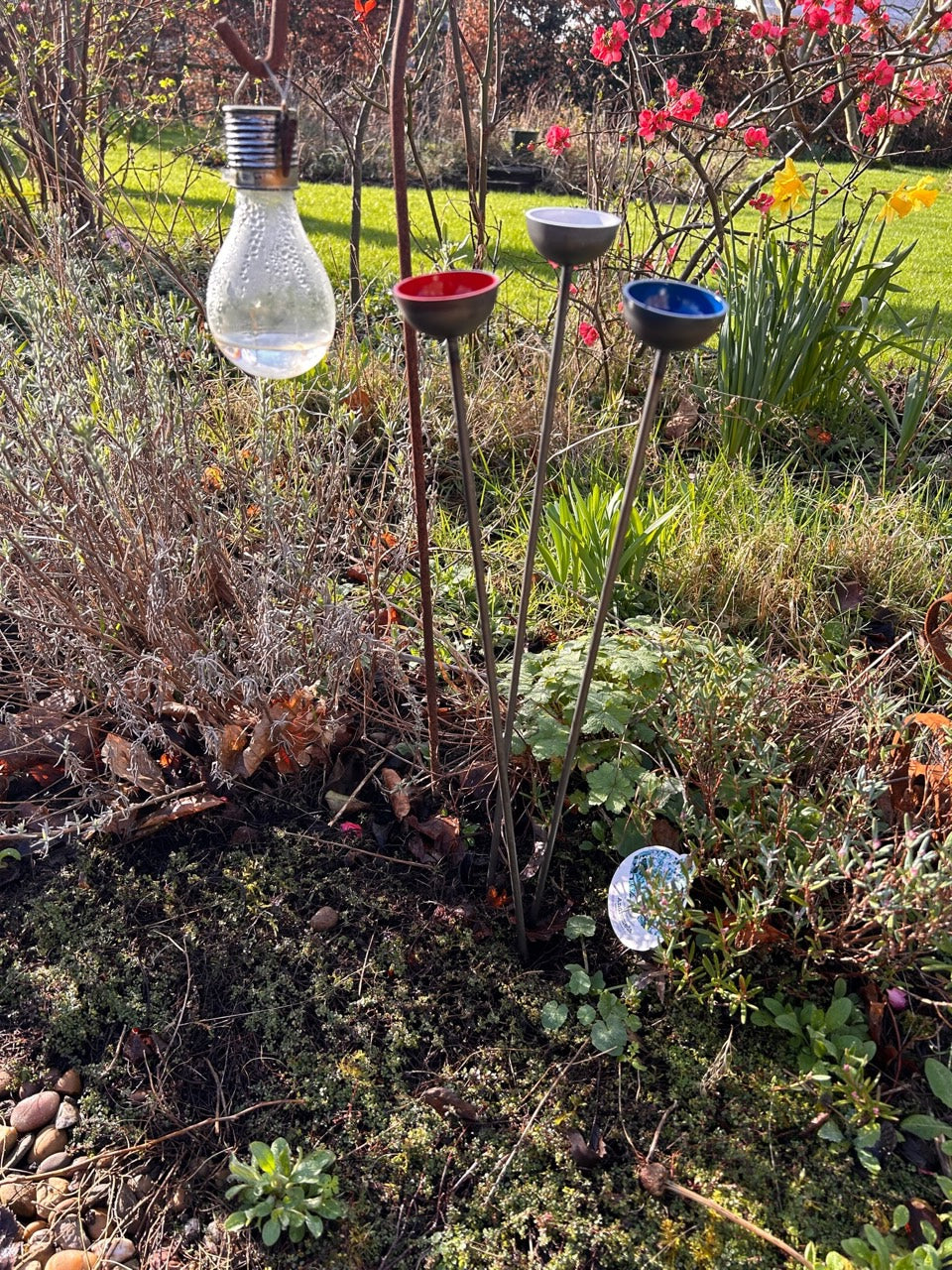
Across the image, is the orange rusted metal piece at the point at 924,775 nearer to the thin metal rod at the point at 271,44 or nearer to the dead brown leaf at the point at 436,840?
the dead brown leaf at the point at 436,840

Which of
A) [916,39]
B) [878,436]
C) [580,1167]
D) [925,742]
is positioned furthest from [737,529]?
[916,39]

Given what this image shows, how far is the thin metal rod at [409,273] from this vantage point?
1218mm

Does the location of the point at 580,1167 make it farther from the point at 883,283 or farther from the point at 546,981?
the point at 883,283

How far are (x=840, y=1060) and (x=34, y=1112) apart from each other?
145cm

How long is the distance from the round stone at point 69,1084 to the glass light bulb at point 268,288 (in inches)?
54.3

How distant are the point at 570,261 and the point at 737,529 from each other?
5.15 feet

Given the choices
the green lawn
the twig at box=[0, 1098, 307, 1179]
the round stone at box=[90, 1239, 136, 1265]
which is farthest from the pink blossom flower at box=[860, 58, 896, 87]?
the round stone at box=[90, 1239, 136, 1265]

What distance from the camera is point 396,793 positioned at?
2016mm

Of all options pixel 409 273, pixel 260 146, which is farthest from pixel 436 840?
pixel 260 146

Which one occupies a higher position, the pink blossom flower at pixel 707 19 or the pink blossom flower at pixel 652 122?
the pink blossom flower at pixel 707 19

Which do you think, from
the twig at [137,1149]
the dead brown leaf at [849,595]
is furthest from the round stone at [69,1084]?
the dead brown leaf at [849,595]

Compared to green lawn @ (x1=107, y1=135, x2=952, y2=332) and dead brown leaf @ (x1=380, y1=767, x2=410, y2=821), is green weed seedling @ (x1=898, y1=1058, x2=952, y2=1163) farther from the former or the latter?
green lawn @ (x1=107, y1=135, x2=952, y2=332)

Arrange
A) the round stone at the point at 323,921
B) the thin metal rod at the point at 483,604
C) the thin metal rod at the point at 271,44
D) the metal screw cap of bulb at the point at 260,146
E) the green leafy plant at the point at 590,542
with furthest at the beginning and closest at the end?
1. the green leafy plant at the point at 590,542
2. the round stone at the point at 323,921
3. the thin metal rod at the point at 483,604
4. the thin metal rod at the point at 271,44
5. the metal screw cap of bulb at the point at 260,146

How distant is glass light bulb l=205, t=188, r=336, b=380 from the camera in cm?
103
